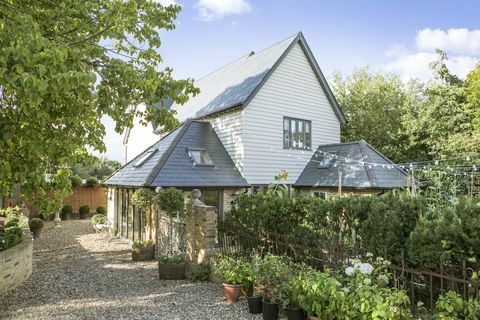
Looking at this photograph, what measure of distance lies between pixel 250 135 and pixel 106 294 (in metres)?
9.64

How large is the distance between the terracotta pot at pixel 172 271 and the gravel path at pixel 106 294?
8.8 inches

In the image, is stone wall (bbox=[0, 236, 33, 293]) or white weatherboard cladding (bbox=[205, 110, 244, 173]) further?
white weatherboard cladding (bbox=[205, 110, 244, 173])

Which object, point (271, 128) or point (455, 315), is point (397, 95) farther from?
point (455, 315)

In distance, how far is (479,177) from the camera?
17906 mm

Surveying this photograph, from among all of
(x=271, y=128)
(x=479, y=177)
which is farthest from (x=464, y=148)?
(x=271, y=128)

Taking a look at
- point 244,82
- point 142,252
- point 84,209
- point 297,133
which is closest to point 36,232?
point 142,252

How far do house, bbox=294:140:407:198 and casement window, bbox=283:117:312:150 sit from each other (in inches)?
34.8

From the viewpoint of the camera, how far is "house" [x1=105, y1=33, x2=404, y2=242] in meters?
14.4

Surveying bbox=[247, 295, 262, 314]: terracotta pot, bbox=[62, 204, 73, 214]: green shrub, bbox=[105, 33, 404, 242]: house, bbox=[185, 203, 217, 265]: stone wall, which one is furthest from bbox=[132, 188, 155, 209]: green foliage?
bbox=[62, 204, 73, 214]: green shrub

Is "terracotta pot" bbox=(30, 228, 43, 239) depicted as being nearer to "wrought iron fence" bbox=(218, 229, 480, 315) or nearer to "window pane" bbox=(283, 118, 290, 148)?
"wrought iron fence" bbox=(218, 229, 480, 315)

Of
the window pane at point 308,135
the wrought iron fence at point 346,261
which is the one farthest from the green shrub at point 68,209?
the wrought iron fence at point 346,261

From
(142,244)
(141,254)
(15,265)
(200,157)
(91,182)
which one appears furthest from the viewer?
(91,182)

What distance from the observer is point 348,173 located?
15766 millimetres

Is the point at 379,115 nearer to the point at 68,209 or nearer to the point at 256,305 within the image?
the point at 256,305
